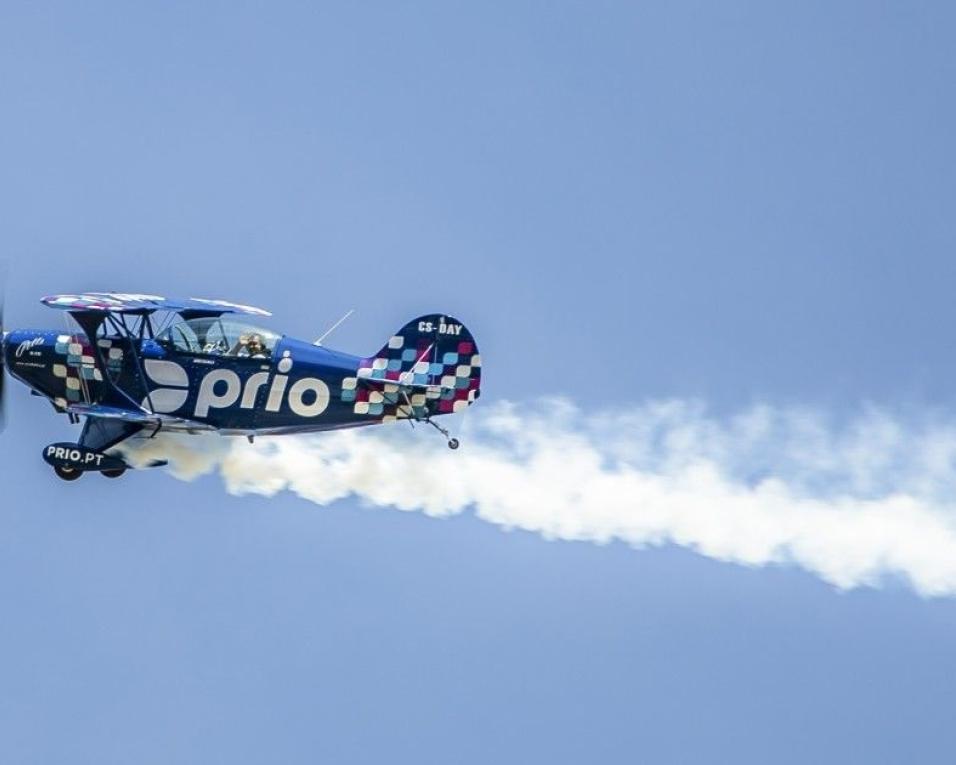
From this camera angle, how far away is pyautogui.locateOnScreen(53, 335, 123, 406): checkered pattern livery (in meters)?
49.9

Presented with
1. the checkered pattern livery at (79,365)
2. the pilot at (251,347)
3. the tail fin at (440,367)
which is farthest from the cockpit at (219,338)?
the tail fin at (440,367)

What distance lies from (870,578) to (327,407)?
26.2 ft

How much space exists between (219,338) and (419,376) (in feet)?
8.90

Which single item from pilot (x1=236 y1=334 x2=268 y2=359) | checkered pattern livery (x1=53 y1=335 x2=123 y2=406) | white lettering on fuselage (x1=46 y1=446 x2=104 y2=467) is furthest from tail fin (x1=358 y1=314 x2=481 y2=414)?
white lettering on fuselage (x1=46 y1=446 x2=104 y2=467)

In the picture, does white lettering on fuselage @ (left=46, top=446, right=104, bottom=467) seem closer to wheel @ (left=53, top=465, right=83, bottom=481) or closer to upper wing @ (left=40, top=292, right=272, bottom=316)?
wheel @ (left=53, top=465, right=83, bottom=481)

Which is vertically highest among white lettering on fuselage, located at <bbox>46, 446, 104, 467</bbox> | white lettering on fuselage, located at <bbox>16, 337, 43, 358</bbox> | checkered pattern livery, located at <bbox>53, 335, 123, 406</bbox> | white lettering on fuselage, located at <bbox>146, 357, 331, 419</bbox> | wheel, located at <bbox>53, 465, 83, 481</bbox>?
white lettering on fuselage, located at <bbox>16, 337, 43, 358</bbox>

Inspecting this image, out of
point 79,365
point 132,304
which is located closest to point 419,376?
point 132,304

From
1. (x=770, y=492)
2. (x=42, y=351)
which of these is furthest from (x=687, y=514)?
(x=42, y=351)

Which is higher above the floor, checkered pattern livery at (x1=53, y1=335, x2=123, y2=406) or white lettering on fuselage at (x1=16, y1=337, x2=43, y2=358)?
white lettering on fuselage at (x1=16, y1=337, x2=43, y2=358)

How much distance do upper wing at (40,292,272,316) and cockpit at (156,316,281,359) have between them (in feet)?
0.59

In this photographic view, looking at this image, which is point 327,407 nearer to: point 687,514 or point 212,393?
point 212,393

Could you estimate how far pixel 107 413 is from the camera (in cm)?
4950

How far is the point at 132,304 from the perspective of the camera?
163ft

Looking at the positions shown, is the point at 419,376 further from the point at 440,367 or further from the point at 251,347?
the point at 251,347
